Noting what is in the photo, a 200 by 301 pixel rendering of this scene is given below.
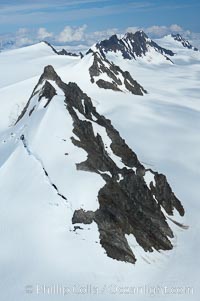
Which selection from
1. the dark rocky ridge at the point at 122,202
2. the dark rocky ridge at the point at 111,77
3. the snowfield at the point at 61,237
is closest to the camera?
the snowfield at the point at 61,237

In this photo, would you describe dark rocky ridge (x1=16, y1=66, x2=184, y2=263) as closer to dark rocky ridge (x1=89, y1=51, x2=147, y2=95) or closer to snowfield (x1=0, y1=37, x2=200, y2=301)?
snowfield (x1=0, y1=37, x2=200, y2=301)

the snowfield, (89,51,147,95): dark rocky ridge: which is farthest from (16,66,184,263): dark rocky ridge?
(89,51,147,95): dark rocky ridge

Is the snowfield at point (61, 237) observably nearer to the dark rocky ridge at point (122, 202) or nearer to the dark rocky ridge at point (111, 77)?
the dark rocky ridge at point (122, 202)

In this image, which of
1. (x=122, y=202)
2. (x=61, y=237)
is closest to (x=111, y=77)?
(x=122, y=202)

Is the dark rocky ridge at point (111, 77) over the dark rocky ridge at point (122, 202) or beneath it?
over

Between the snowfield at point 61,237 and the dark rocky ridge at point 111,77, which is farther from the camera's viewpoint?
the dark rocky ridge at point 111,77

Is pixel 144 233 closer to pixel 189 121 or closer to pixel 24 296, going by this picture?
pixel 24 296

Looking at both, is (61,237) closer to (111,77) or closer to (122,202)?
(122,202)

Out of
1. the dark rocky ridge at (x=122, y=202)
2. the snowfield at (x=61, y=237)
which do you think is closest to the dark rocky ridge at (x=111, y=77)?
the snowfield at (x=61, y=237)

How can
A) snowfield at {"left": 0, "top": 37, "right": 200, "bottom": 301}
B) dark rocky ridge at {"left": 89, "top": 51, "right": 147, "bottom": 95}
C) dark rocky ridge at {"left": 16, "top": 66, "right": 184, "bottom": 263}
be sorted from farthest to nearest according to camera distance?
dark rocky ridge at {"left": 89, "top": 51, "right": 147, "bottom": 95} → dark rocky ridge at {"left": 16, "top": 66, "right": 184, "bottom": 263} → snowfield at {"left": 0, "top": 37, "right": 200, "bottom": 301}

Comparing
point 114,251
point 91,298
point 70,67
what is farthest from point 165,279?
point 70,67
